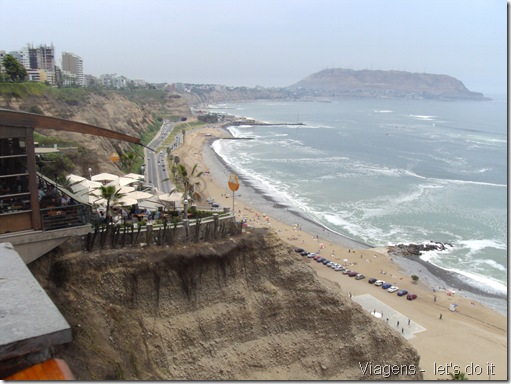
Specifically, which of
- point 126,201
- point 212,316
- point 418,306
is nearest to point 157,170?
Result: point 418,306

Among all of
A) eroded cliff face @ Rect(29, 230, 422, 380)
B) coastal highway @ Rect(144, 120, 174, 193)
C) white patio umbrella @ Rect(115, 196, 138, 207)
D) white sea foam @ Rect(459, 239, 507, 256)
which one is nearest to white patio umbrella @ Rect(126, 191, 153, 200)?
white patio umbrella @ Rect(115, 196, 138, 207)

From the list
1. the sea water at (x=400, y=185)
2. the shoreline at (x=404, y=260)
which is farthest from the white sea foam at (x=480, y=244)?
the shoreline at (x=404, y=260)

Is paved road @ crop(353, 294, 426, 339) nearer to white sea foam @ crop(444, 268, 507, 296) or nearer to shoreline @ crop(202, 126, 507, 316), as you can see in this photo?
shoreline @ crop(202, 126, 507, 316)

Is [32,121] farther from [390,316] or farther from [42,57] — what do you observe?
[42,57]

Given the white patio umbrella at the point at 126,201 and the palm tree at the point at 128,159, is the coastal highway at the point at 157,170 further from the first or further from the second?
the white patio umbrella at the point at 126,201

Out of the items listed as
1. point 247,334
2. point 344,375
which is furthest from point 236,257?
point 344,375
